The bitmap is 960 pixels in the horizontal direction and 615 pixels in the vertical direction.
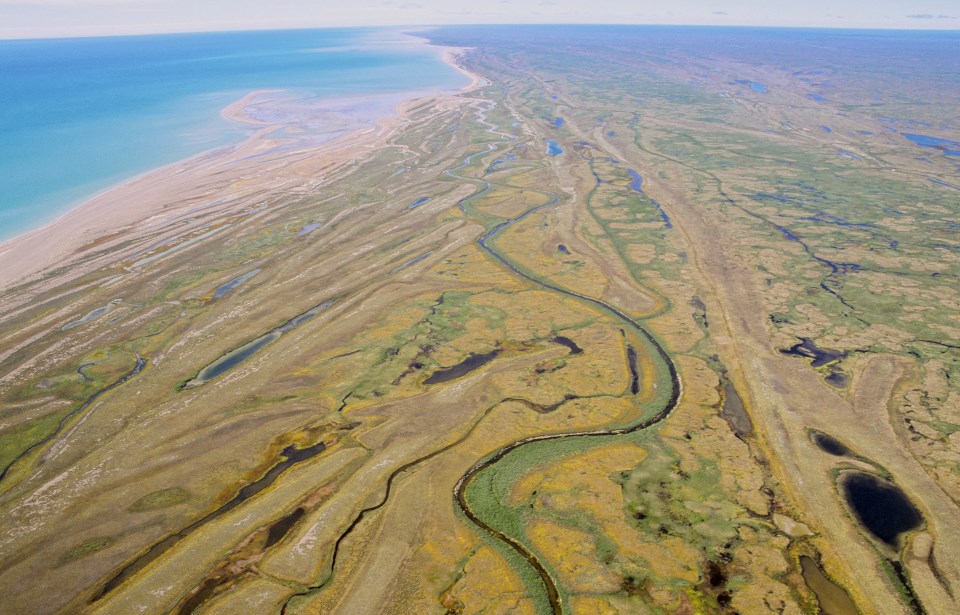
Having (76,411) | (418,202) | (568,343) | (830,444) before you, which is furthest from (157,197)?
(830,444)

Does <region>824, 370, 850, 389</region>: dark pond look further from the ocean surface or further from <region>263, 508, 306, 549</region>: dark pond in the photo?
the ocean surface

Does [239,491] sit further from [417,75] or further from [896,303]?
[417,75]

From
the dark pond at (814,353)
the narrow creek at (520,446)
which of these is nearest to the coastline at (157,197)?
the narrow creek at (520,446)

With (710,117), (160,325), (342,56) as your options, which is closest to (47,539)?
(160,325)

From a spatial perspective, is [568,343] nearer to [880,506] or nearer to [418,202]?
[880,506]

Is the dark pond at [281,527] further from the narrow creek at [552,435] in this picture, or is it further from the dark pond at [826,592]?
the dark pond at [826,592]

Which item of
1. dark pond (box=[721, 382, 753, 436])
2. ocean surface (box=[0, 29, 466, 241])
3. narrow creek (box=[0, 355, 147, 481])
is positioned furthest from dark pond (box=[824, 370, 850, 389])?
ocean surface (box=[0, 29, 466, 241])

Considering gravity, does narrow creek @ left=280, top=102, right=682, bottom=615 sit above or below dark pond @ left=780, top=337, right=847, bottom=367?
below
